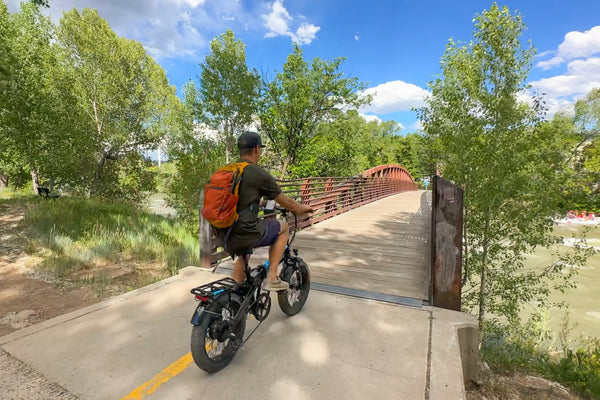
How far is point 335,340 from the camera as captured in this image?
8.57ft

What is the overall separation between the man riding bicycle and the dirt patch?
2.73 metres

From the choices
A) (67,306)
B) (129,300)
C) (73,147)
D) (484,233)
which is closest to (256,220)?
(129,300)

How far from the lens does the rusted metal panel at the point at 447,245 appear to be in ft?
10.5

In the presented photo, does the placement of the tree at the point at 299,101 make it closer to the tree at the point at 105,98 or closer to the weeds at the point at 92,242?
the tree at the point at 105,98

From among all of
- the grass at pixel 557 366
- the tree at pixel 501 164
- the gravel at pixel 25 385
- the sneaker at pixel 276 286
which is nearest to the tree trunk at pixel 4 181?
the gravel at pixel 25 385

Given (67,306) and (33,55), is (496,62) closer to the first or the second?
(67,306)

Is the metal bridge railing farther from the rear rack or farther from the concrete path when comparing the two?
the rear rack

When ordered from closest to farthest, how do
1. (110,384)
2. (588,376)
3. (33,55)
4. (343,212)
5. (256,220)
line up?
(110,384) < (256,220) < (588,376) < (343,212) < (33,55)

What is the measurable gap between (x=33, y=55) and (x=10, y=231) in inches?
392

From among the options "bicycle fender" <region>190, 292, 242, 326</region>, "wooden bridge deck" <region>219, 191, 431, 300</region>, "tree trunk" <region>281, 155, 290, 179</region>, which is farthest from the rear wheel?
"tree trunk" <region>281, 155, 290, 179</region>

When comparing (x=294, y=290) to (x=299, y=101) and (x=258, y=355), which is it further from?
(x=299, y=101)

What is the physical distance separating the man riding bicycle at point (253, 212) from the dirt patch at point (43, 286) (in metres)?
2.73

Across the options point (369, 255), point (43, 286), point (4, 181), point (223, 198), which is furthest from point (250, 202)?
point (4, 181)

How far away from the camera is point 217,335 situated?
6.91 feet
